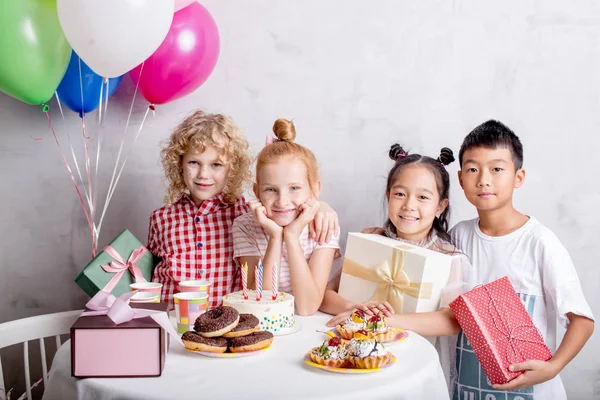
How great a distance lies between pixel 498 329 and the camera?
70.2 inches

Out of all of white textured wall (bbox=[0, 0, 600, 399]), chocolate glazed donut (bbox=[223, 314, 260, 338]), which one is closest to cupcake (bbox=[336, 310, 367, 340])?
chocolate glazed donut (bbox=[223, 314, 260, 338])

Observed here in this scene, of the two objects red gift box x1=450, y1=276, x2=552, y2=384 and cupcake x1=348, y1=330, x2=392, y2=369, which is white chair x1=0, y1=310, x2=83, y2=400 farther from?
red gift box x1=450, y1=276, x2=552, y2=384

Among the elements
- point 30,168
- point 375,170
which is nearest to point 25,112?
point 30,168

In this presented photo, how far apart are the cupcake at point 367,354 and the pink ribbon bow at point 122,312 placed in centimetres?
41

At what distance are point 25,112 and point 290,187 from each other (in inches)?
53.8

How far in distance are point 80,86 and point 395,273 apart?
139cm

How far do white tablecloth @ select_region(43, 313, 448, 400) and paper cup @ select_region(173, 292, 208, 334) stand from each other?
94 mm

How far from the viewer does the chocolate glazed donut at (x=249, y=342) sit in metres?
1.42

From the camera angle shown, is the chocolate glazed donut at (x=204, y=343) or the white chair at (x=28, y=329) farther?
the white chair at (x=28, y=329)

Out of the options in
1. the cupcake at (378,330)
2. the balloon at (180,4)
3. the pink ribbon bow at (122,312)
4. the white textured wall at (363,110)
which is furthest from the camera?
the white textured wall at (363,110)

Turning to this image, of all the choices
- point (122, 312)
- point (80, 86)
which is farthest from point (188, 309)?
point (80, 86)

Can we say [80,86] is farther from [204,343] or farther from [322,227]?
[204,343]

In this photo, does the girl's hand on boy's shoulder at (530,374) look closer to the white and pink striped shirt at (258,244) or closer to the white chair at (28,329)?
the white and pink striped shirt at (258,244)

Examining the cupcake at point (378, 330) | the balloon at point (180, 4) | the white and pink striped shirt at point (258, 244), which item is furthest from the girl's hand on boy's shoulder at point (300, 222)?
the balloon at point (180, 4)
